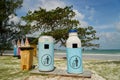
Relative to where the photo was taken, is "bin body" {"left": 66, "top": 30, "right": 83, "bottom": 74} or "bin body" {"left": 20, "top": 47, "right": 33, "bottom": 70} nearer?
"bin body" {"left": 66, "top": 30, "right": 83, "bottom": 74}

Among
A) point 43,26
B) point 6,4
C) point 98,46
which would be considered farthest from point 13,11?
point 98,46

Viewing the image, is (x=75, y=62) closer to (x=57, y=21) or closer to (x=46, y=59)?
(x=46, y=59)

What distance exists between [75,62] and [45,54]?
1.28 metres

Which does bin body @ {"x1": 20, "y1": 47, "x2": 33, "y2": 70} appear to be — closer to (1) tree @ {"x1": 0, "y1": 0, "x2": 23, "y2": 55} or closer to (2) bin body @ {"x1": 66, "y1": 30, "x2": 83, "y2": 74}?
(2) bin body @ {"x1": 66, "y1": 30, "x2": 83, "y2": 74}

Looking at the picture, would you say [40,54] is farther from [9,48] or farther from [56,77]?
[9,48]

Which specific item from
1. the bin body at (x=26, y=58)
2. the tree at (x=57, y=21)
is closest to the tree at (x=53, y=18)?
the tree at (x=57, y=21)

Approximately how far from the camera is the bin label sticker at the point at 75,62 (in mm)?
7270

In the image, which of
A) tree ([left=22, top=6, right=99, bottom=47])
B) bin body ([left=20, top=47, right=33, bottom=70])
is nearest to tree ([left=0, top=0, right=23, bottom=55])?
tree ([left=22, top=6, right=99, bottom=47])

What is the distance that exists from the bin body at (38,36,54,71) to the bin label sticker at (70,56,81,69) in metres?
1.01

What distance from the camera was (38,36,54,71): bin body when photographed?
784 cm

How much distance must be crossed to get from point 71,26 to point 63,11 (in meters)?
1.93

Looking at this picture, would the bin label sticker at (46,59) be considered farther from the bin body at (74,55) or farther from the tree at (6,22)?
the tree at (6,22)

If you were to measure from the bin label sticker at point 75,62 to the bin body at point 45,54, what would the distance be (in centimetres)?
101

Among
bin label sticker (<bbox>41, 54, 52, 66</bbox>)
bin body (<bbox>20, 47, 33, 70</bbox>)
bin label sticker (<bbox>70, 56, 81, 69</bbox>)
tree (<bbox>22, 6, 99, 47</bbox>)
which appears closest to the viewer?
bin label sticker (<bbox>70, 56, 81, 69</bbox>)
